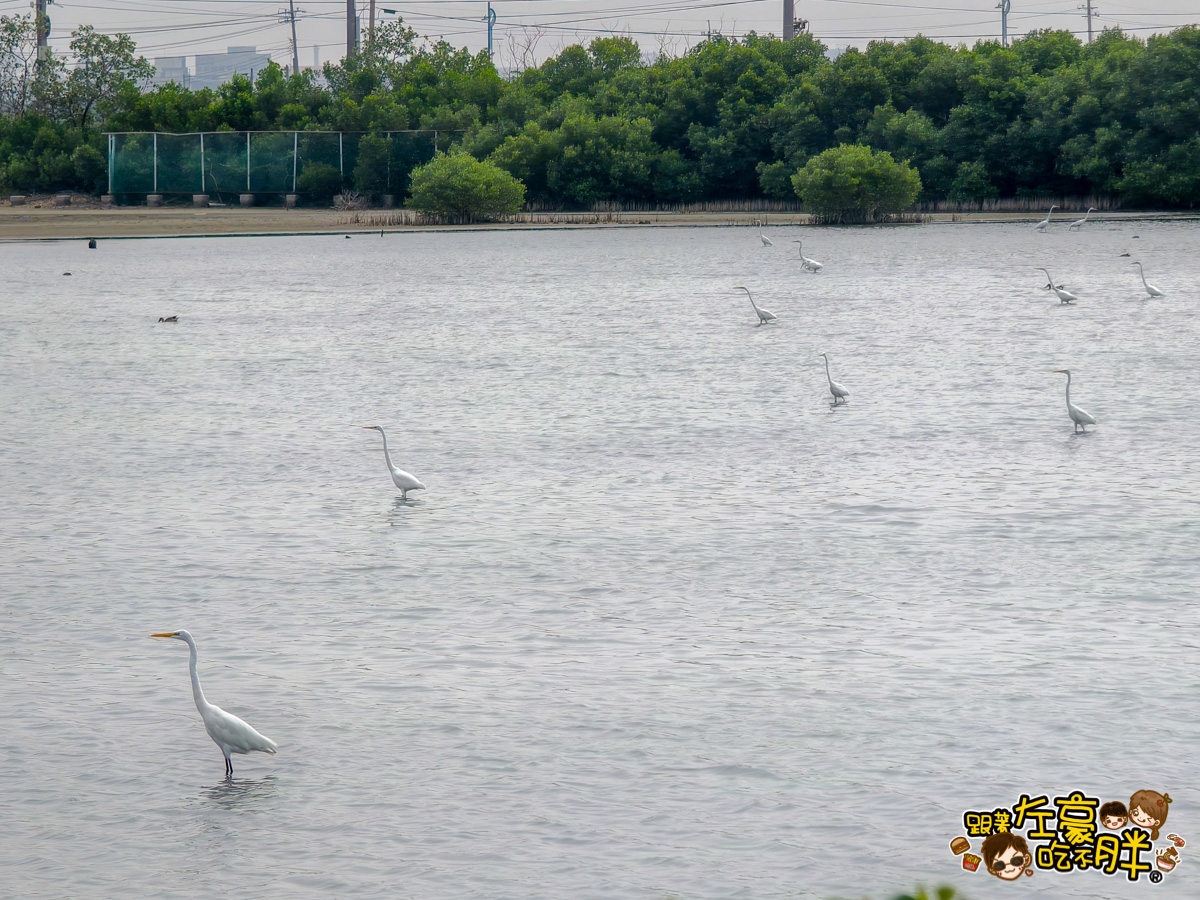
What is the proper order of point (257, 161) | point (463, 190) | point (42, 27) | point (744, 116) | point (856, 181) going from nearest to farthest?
point (856, 181) < point (463, 190) < point (257, 161) < point (744, 116) < point (42, 27)

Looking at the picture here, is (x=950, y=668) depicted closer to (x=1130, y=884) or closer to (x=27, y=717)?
(x=1130, y=884)

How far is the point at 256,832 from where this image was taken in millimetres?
10805

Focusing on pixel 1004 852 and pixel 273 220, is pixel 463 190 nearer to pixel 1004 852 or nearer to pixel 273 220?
pixel 273 220

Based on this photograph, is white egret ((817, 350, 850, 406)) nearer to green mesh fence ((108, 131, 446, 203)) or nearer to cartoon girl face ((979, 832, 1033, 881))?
cartoon girl face ((979, 832, 1033, 881))

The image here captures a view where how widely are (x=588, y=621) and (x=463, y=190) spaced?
90396mm

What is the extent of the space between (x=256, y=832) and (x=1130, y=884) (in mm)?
5787

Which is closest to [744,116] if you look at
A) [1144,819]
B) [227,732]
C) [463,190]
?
[463,190]

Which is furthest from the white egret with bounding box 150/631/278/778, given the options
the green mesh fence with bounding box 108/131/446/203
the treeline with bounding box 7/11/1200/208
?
the green mesh fence with bounding box 108/131/446/203

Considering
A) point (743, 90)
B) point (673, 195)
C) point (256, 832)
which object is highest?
point (743, 90)

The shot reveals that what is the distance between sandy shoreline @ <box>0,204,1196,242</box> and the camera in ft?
316

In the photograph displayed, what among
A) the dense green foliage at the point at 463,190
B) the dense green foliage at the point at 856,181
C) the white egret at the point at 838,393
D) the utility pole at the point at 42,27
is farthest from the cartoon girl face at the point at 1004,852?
the utility pole at the point at 42,27

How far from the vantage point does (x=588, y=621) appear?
15.6 metres

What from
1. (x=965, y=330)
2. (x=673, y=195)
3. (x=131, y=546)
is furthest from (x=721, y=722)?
(x=673, y=195)

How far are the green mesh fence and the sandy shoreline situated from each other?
2.09 m
